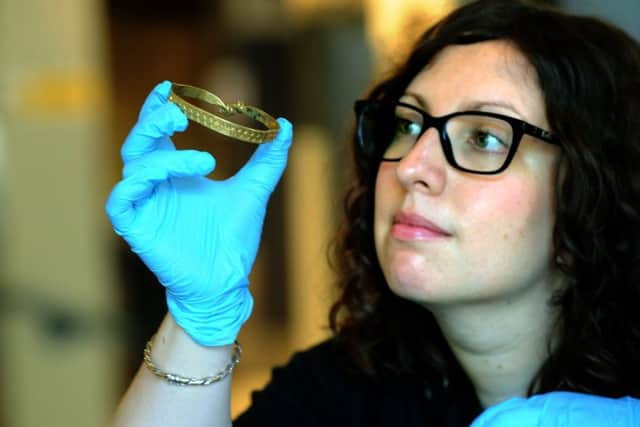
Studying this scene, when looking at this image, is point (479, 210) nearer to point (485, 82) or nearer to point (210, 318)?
point (485, 82)

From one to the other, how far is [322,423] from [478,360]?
31 centimetres

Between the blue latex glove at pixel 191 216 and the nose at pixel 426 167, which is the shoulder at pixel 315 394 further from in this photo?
the nose at pixel 426 167

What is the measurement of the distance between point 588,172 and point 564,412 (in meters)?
0.37

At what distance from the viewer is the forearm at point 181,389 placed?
1227 mm

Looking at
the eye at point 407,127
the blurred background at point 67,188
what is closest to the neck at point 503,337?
the eye at point 407,127

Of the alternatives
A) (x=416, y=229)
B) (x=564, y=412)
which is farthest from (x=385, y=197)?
(x=564, y=412)

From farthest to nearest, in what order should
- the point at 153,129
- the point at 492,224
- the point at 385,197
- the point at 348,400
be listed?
the point at 348,400
the point at 385,197
the point at 492,224
the point at 153,129

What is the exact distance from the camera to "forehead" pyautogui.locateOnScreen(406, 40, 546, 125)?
1.23 m

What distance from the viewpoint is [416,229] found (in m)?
1.24

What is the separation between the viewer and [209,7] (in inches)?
207

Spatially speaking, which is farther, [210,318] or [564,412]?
[210,318]

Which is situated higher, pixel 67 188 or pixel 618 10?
pixel 618 10

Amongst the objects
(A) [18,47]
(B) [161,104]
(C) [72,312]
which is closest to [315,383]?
(B) [161,104]

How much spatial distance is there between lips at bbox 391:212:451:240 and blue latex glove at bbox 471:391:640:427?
276 millimetres
